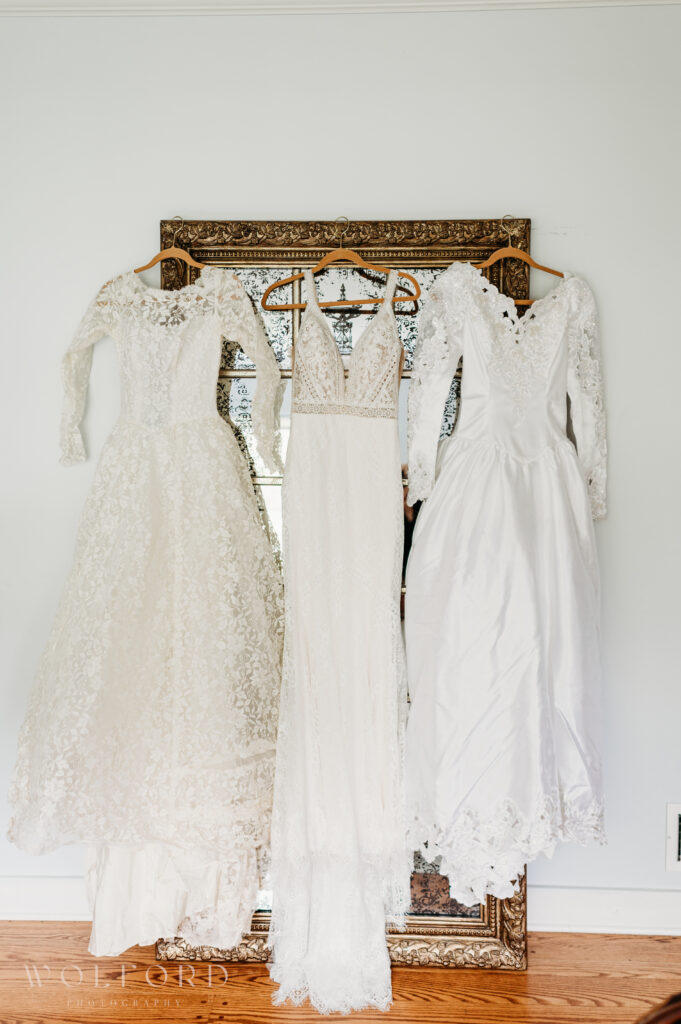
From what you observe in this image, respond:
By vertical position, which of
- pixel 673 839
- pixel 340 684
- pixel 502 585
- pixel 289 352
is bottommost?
pixel 673 839

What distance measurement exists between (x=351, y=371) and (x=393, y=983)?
1618 mm

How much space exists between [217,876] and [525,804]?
0.80m

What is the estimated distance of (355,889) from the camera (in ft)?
5.69

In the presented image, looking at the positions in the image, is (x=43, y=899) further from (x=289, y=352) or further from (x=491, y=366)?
(x=491, y=366)

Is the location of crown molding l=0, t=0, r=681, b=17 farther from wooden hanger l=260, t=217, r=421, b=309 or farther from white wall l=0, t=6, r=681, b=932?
wooden hanger l=260, t=217, r=421, b=309

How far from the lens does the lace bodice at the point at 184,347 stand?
74.2 inches

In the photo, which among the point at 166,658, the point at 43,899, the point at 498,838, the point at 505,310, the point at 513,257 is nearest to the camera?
the point at 498,838

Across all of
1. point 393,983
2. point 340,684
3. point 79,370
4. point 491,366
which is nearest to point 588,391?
point 491,366

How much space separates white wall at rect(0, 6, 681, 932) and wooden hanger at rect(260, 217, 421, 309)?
18cm

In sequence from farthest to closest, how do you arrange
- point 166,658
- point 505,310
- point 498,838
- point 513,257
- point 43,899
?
point 43,899, point 513,257, point 505,310, point 166,658, point 498,838

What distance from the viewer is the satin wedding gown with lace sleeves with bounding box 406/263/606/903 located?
167cm

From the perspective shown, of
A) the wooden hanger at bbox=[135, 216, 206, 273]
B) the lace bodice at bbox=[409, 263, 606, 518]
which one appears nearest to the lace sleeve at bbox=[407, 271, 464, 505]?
the lace bodice at bbox=[409, 263, 606, 518]

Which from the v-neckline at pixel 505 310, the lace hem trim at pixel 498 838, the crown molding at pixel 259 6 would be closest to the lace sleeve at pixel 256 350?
the v-neckline at pixel 505 310

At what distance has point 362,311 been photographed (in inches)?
79.6
